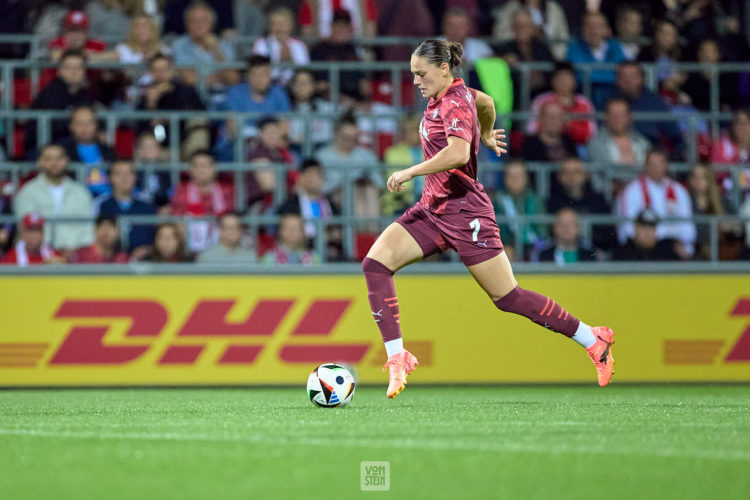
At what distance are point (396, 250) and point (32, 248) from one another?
483 cm

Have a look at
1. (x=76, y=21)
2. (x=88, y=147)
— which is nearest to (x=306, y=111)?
(x=88, y=147)

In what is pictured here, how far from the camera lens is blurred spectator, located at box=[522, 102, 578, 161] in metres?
13.2

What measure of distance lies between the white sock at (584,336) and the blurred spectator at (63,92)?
6.95 meters

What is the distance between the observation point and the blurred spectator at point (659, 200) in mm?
12648

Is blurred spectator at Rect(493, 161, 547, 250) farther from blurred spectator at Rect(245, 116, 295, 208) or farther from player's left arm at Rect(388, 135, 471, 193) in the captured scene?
player's left arm at Rect(388, 135, 471, 193)

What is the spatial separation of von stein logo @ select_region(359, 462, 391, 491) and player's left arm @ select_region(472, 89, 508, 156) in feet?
10.8

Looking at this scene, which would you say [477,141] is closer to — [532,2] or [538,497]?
[538,497]

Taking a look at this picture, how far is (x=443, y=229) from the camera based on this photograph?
768cm

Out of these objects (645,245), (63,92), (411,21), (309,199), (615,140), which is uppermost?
(411,21)

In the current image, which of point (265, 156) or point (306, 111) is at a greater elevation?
point (306, 111)

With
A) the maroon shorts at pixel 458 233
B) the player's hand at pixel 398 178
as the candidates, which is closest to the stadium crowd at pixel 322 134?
the maroon shorts at pixel 458 233

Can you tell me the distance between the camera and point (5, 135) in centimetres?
1330

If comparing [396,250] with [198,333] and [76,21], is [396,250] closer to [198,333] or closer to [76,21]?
[198,333]

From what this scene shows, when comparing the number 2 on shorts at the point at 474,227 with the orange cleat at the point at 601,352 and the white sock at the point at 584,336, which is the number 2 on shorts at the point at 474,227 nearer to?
the white sock at the point at 584,336
